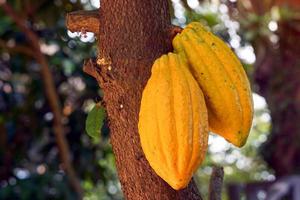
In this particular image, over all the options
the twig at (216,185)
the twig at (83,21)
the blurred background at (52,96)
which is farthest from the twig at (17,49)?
the twig at (83,21)

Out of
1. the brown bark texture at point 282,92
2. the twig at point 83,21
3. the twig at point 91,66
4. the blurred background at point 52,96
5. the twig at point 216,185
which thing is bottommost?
the brown bark texture at point 282,92

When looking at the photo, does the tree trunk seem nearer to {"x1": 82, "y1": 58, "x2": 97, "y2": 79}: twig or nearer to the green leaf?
{"x1": 82, "y1": 58, "x2": 97, "y2": 79}: twig

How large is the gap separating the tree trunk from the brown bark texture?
399 cm

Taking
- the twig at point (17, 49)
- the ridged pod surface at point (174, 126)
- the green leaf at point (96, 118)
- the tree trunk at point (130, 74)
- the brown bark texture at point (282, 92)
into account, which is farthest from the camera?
the brown bark texture at point (282, 92)

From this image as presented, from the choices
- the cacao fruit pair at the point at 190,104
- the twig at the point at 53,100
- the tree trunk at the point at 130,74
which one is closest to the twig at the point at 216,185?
the tree trunk at the point at 130,74

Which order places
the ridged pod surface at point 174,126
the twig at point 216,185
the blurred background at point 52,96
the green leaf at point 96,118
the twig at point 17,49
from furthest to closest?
the twig at point 17,49, the blurred background at point 52,96, the twig at point 216,185, the green leaf at point 96,118, the ridged pod surface at point 174,126

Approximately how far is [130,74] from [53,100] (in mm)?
2449

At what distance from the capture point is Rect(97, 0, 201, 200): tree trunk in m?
1.26

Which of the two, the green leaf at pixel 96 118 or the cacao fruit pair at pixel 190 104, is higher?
the cacao fruit pair at pixel 190 104

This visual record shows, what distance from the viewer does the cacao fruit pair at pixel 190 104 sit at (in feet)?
3.56

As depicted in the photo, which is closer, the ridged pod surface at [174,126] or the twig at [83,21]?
the ridged pod surface at [174,126]

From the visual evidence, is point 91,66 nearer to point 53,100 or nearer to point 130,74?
point 130,74

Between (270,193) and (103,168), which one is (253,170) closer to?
(270,193)

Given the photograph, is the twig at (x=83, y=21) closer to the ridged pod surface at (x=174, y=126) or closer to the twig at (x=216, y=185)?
the ridged pod surface at (x=174, y=126)
